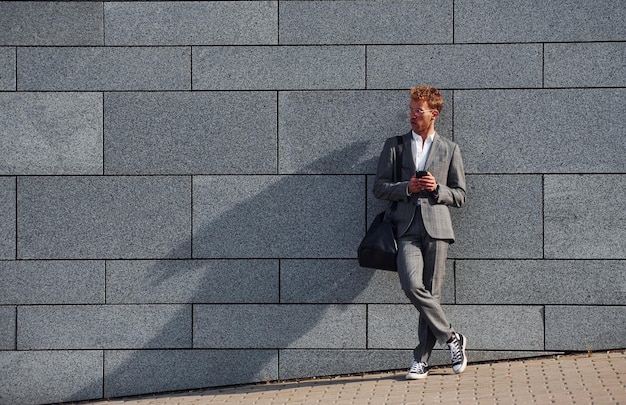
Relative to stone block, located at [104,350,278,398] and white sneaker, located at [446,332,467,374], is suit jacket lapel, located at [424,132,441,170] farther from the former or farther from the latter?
stone block, located at [104,350,278,398]

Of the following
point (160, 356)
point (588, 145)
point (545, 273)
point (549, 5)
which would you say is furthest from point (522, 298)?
point (160, 356)

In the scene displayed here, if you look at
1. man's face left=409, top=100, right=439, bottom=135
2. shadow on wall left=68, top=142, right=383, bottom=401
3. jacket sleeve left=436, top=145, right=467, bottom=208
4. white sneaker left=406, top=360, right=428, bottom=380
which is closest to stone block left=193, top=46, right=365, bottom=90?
shadow on wall left=68, top=142, right=383, bottom=401

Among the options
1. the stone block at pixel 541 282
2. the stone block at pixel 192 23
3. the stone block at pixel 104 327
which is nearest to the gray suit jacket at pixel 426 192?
the stone block at pixel 541 282

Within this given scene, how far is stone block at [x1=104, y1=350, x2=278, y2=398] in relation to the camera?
313 inches

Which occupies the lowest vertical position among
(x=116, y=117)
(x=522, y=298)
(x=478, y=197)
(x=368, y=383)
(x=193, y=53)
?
(x=368, y=383)

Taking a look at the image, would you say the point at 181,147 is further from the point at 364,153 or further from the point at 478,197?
the point at 478,197

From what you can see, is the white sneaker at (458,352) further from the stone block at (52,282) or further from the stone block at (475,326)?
the stone block at (52,282)

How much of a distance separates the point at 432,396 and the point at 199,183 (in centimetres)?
272

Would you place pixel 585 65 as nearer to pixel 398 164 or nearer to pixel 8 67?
pixel 398 164

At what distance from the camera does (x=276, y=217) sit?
26.0ft

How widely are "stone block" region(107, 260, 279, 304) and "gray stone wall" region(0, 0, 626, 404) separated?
2cm

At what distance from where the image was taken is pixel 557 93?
7.78 meters

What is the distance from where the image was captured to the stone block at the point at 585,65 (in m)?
7.73

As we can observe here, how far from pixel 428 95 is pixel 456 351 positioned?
2041 millimetres
